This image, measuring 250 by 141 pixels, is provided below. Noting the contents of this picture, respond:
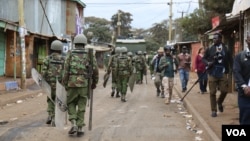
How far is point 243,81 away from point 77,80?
10.2 feet

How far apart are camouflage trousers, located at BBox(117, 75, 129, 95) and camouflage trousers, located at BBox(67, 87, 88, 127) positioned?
6.70m

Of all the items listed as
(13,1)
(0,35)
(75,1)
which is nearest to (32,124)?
(0,35)

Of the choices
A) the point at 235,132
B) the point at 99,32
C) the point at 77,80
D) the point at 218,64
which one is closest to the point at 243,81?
the point at 235,132

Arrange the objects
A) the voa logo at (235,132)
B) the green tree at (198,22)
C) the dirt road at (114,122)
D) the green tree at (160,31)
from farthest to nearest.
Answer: the green tree at (160,31) < the green tree at (198,22) < the dirt road at (114,122) < the voa logo at (235,132)

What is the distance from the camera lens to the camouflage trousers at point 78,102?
8258 millimetres

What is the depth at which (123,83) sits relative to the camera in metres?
15.2

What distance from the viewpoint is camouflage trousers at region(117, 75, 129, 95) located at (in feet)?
49.6

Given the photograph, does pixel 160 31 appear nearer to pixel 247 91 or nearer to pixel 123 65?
pixel 123 65

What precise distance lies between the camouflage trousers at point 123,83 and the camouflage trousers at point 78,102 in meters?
6.70

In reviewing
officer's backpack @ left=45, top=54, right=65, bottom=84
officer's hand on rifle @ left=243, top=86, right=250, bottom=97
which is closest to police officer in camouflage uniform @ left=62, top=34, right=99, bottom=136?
officer's backpack @ left=45, top=54, right=65, bottom=84

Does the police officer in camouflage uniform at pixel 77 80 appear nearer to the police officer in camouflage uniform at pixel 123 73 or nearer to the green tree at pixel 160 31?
the police officer in camouflage uniform at pixel 123 73

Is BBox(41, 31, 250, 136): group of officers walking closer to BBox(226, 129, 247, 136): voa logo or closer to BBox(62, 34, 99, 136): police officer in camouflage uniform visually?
BBox(62, 34, 99, 136): police officer in camouflage uniform

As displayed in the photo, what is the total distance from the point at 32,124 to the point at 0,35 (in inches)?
497

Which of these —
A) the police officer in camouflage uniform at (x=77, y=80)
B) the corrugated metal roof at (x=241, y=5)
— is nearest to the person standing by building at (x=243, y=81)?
the police officer in camouflage uniform at (x=77, y=80)
